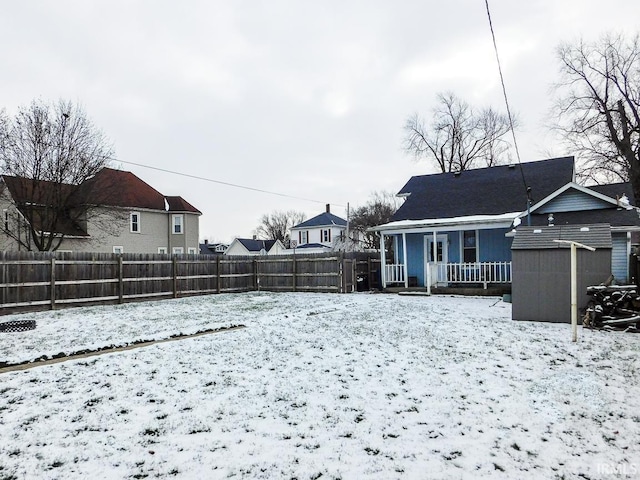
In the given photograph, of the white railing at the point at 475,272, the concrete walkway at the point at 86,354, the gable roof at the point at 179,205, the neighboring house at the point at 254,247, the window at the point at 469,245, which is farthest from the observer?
the neighboring house at the point at 254,247

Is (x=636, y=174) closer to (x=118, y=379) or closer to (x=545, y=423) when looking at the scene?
(x=545, y=423)

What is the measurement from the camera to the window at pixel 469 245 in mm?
17016

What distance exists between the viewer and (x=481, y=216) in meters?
16.8

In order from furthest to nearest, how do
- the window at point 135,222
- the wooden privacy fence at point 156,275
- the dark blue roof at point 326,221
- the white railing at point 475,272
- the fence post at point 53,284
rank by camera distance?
the dark blue roof at point 326,221
the window at point 135,222
the white railing at point 475,272
the fence post at point 53,284
the wooden privacy fence at point 156,275

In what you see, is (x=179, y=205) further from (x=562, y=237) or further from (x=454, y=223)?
(x=562, y=237)

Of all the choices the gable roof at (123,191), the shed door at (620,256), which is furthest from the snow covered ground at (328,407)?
the gable roof at (123,191)

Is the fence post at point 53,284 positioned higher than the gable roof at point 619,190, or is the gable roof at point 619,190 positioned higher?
the gable roof at point 619,190

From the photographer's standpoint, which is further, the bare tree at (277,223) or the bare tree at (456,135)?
the bare tree at (277,223)

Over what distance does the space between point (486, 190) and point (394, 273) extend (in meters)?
5.75

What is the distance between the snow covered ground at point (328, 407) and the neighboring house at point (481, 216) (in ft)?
24.2

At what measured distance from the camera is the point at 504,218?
15.1 metres

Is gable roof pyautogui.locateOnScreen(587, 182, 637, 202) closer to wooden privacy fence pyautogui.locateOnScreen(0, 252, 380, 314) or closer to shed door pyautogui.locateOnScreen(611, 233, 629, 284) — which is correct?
shed door pyautogui.locateOnScreen(611, 233, 629, 284)

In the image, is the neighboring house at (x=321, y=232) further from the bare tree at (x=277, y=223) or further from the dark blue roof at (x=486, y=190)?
the dark blue roof at (x=486, y=190)

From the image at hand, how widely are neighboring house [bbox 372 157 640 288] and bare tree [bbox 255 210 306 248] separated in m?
50.9
